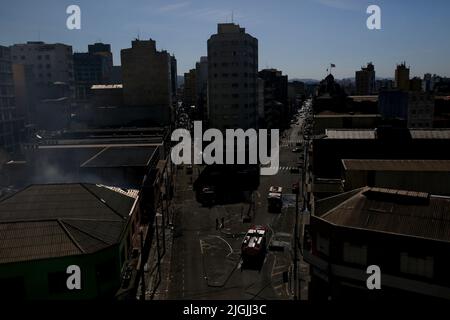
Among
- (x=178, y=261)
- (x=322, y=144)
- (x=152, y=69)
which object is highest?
(x=152, y=69)

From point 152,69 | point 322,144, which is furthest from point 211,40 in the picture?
point 322,144

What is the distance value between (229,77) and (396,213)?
6706cm

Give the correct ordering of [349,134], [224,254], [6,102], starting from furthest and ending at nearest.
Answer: [6,102] < [349,134] < [224,254]

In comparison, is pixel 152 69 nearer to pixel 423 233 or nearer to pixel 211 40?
pixel 211 40

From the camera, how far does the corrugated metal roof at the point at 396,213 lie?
23.4 meters

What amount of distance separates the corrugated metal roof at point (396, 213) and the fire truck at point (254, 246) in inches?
405

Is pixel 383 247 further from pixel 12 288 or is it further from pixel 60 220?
pixel 12 288

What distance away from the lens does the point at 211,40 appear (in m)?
88.1

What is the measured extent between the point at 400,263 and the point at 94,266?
1706 cm

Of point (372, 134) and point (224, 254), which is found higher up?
point (372, 134)

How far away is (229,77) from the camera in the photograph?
88.2m

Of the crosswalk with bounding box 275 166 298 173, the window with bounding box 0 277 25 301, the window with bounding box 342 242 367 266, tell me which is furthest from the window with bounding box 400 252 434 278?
the crosswalk with bounding box 275 166 298 173

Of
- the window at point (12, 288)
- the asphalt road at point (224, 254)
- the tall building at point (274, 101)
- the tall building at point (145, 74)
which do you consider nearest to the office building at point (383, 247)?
the asphalt road at point (224, 254)

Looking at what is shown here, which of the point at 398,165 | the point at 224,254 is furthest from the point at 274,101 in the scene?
the point at 224,254
